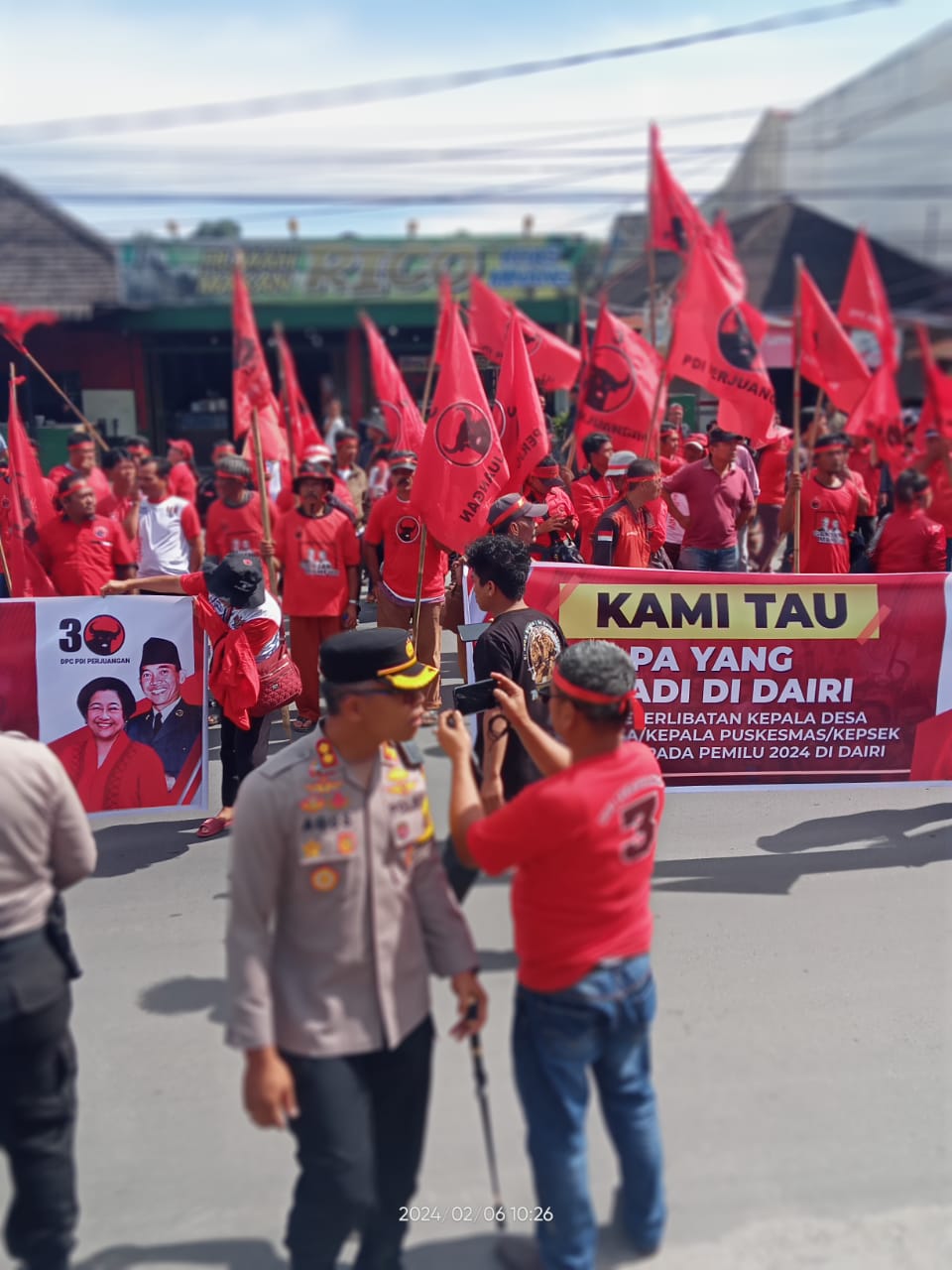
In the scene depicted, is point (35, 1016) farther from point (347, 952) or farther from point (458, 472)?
point (458, 472)

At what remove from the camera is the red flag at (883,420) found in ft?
32.5

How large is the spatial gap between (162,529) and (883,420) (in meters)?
6.84

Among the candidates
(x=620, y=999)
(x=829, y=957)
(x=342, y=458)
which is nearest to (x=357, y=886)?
(x=620, y=999)

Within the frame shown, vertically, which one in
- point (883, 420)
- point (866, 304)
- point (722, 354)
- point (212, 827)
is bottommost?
point (212, 827)

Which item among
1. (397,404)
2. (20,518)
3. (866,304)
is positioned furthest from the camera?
(866,304)

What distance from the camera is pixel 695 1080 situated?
365 cm

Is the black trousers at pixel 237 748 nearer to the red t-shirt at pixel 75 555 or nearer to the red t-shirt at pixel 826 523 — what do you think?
the red t-shirt at pixel 75 555

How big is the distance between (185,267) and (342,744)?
27526 mm

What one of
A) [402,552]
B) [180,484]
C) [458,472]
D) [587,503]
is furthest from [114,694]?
[180,484]

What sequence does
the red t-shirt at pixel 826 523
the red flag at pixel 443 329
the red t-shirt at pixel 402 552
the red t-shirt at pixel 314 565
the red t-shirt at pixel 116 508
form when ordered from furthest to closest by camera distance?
the red t-shirt at pixel 116 508 < the red t-shirt at pixel 826 523 < the red t-shirt at pixel 402 552 < the red t-shirt at pixel 314 565 < the red flag at pixel 443 329

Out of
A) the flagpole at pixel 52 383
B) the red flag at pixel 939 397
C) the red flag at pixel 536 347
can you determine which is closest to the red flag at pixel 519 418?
the flagpole at pixel 52 383

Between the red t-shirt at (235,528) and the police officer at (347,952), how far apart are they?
21.0ft

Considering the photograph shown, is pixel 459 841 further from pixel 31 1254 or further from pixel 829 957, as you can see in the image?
pixel 829 957

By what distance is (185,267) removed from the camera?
27.5 meters
